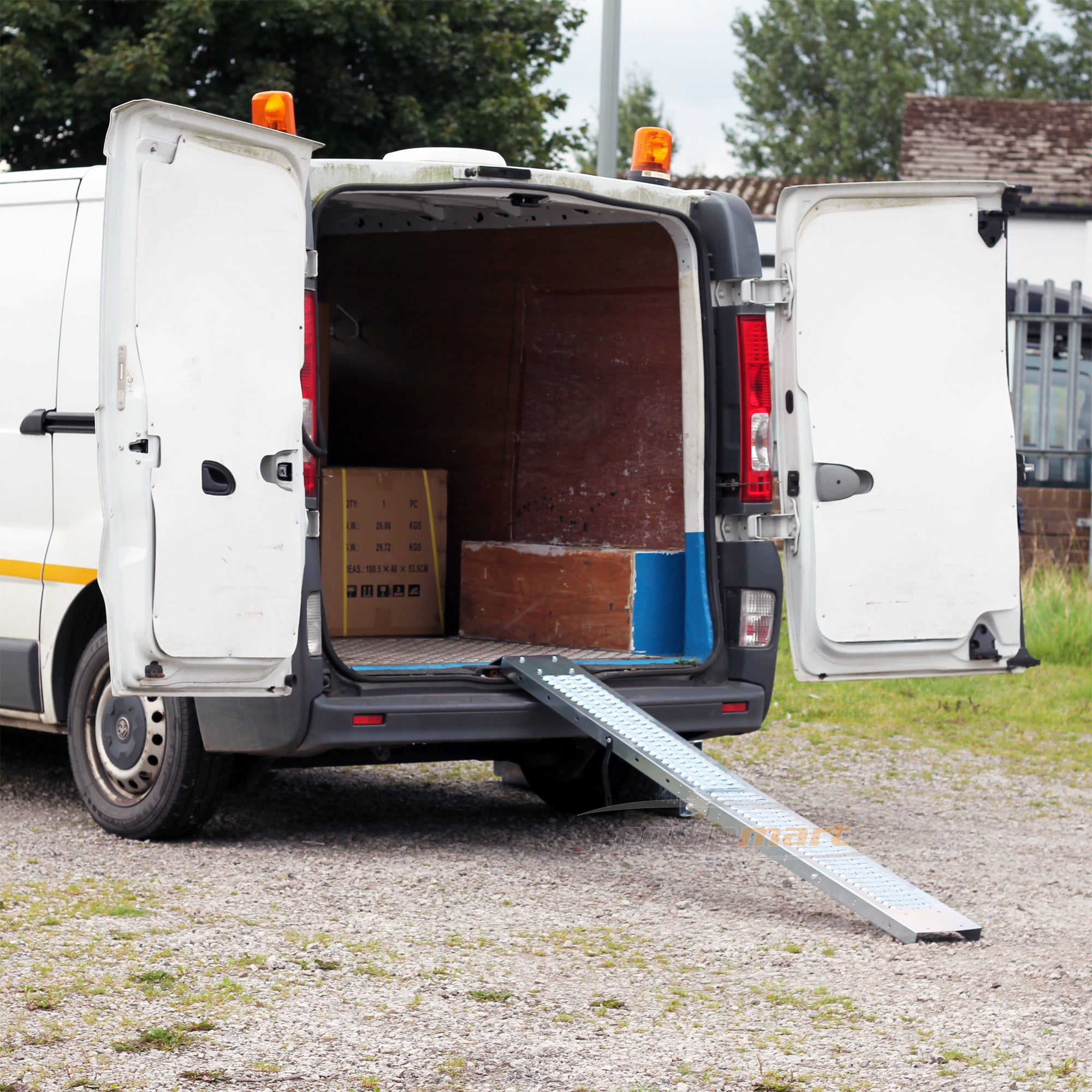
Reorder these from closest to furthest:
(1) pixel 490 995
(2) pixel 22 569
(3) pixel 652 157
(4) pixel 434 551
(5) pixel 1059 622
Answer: (1) pixel 490 995, (2) pixel 22 569, (3) pixel 652 157, (4) pixel 434 551, (5) pixel 1059 622

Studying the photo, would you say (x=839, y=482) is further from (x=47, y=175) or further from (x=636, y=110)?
(x=636, y=110)

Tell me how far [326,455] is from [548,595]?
124 cm

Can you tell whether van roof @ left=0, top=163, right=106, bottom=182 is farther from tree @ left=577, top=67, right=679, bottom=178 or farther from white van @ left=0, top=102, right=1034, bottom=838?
tree @ left=577, top=67, right=679, bottom=178

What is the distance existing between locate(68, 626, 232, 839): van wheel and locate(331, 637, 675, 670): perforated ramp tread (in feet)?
2.05

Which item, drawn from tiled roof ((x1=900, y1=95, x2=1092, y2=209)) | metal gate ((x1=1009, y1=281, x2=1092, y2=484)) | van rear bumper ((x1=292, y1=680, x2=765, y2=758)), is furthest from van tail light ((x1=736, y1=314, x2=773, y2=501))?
tiled roof ((x1=900, y1=95, x2=1092, y2=209))

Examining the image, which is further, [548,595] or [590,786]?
[548,595]

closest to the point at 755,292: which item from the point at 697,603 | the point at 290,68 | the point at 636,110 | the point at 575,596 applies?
the point at 697,603

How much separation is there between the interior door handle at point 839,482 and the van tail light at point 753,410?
11.8 inches

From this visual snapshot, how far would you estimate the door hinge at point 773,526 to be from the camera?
613cm

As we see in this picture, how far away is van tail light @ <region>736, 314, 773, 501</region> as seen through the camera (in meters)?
6.34

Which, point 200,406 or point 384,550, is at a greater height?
point 200,406

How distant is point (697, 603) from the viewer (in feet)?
21.4

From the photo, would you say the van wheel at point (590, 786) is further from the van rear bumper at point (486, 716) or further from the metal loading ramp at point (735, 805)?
the metal loading ramp at point (735, 805)

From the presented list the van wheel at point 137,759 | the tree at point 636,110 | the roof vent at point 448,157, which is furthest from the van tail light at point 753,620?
the tree at point 636,110
